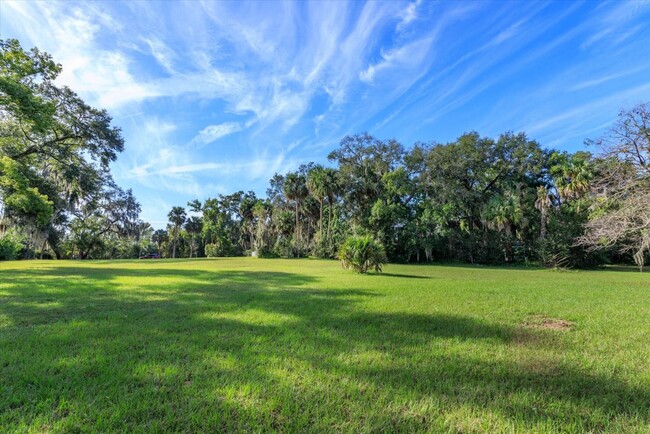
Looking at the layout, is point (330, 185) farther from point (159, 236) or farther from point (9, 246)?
point (159, 236)

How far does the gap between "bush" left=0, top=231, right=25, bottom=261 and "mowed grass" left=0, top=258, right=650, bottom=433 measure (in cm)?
3083

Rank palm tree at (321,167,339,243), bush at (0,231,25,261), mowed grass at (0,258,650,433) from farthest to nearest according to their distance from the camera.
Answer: palm tree at (321,167,339,243)
bush at (0,231,25,261)
mowed grass at (0,258,650,433)

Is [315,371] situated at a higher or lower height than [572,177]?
lower

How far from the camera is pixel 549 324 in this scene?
5266 millimetres

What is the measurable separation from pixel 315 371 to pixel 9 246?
3759 cm

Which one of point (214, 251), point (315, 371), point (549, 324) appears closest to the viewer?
point (315, 371)

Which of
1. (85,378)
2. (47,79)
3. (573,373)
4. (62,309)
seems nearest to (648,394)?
(573,373)

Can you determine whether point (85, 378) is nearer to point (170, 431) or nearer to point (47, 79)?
point (170, 431)

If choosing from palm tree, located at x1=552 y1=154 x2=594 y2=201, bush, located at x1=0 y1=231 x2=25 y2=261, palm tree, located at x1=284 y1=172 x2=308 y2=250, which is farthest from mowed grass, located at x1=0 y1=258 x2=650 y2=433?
palm tree, located at x1=284 y1=172 x2=308 y2=250

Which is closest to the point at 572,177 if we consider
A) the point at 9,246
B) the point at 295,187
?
the point at 295,187

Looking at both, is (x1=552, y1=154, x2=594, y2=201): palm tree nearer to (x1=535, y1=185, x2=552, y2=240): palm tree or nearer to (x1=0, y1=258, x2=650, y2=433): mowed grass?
(x1=535, y1=185, x2=552, y2=240): palm tree

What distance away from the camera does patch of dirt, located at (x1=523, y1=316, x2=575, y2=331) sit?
5.05 meters

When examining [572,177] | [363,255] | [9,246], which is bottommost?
[363,255]

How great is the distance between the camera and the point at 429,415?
91.1 inches
